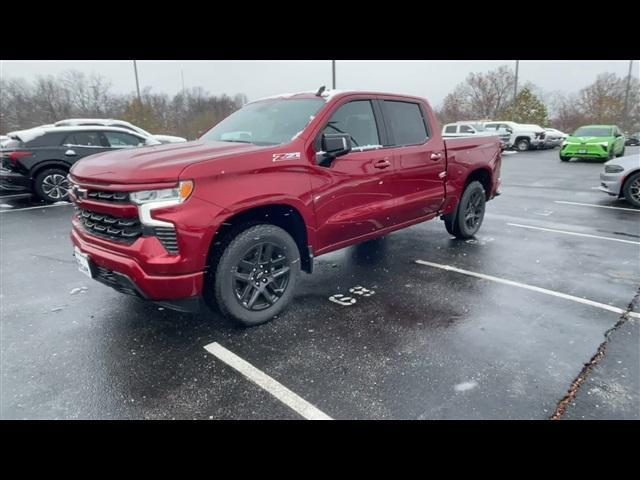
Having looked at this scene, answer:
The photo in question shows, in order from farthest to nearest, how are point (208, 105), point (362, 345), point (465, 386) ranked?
point (208, 105) → point (362, 345) → point (465, 386)

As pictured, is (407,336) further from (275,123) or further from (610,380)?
(275,123)

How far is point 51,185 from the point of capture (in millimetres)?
9117

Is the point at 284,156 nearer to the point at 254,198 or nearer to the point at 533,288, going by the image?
the point at 254,198

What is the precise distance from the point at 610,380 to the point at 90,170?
4.06m

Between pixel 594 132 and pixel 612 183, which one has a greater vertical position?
pixel 594 132

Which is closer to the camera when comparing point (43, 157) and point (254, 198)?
point (254, 198)

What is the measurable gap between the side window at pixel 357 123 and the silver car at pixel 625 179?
7.36 meters

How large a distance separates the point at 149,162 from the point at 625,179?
9766 mm

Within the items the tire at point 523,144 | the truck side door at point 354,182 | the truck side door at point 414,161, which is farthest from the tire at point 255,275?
the tire at point 523,144

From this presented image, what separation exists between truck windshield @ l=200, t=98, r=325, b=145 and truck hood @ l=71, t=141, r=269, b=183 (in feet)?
1.30

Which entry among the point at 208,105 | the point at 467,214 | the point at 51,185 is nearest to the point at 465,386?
the point at 467,214

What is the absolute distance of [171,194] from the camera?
283 cm

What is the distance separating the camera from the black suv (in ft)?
28.7
